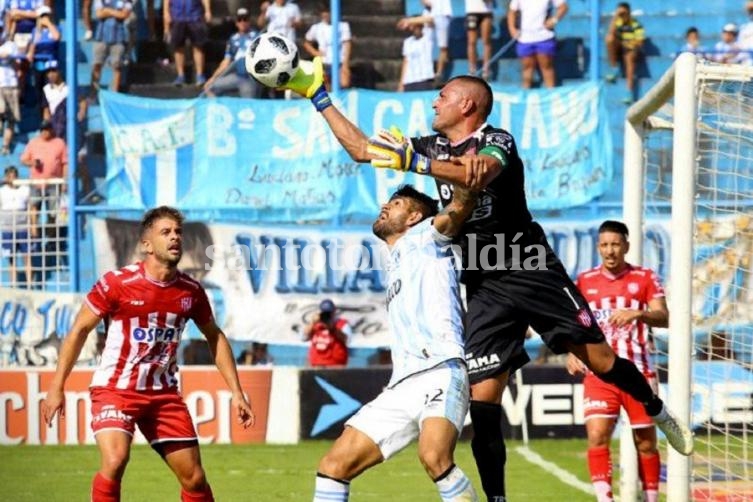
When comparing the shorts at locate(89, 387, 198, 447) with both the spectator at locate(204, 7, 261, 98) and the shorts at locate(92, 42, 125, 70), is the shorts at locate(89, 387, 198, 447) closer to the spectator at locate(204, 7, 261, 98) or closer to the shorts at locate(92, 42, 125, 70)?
the spectator at locate(204, 7, 261, 98)

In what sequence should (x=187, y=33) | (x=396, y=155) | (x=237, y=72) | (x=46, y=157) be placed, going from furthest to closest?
(x=187, y=33), (x=237, y=72), (x=46, y=157), (x=396, y=155)

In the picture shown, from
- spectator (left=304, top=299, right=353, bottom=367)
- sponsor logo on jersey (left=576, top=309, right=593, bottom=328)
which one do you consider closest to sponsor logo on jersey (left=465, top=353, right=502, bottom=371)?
sponsor logo on jersey (left=576, top=309, right=593, bottom=328)

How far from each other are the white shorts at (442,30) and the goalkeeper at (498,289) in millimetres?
11858

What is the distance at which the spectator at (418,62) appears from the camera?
20.2 metres

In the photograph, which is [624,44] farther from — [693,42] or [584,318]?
[584,318]

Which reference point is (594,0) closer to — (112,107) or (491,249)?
(112,107)

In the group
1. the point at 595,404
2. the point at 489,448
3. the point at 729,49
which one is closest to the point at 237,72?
the point at 729,49

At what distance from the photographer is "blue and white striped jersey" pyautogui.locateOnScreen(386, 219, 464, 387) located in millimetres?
7645

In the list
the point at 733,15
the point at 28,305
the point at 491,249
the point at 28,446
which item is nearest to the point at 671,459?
the point at 491,249

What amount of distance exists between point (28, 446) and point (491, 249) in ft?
30.1

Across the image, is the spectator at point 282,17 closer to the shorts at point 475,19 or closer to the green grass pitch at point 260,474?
the shorts at point 475,19

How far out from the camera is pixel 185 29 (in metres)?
20.5

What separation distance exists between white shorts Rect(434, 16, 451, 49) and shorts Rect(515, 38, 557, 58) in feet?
3.38

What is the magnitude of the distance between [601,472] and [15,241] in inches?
388
